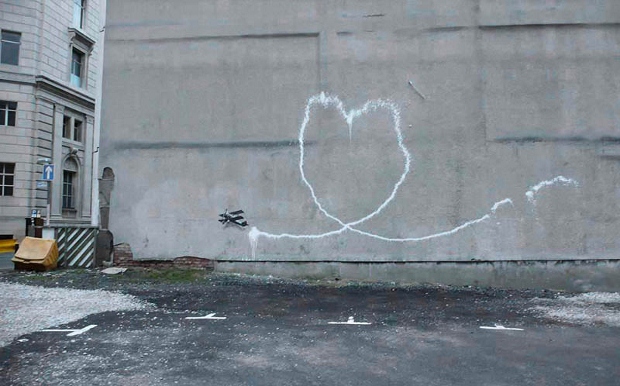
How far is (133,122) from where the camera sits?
10820 mm

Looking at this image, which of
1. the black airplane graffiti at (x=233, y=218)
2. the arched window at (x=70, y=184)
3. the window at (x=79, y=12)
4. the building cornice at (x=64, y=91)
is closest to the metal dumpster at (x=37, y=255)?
the black airplane graffiti at (x=233, y=218)

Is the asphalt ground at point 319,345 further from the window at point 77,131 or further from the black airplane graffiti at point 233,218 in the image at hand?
the window at point 77,131

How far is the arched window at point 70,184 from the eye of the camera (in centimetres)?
2859

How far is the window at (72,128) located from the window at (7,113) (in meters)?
3.25

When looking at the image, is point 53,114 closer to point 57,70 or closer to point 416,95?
point 57,70

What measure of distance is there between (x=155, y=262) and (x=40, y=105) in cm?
1940

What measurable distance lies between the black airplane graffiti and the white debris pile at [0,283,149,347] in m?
2.79

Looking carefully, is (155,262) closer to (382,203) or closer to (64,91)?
(382,203)

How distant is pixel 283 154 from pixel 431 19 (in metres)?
4.39

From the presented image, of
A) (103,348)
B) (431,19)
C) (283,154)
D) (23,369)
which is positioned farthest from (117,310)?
(431,19)

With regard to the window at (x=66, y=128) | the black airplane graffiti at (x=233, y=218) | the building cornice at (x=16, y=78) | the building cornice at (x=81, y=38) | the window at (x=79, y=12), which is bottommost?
the black airplane graffiti at (x=233, y=218)

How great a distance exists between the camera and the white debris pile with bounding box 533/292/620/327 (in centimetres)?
687

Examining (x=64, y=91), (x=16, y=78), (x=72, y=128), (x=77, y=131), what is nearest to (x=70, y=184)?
(x=77, y=131)

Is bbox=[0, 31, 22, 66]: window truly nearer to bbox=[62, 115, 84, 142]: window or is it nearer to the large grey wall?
bbox=[62, 115, 84, 142]: window
